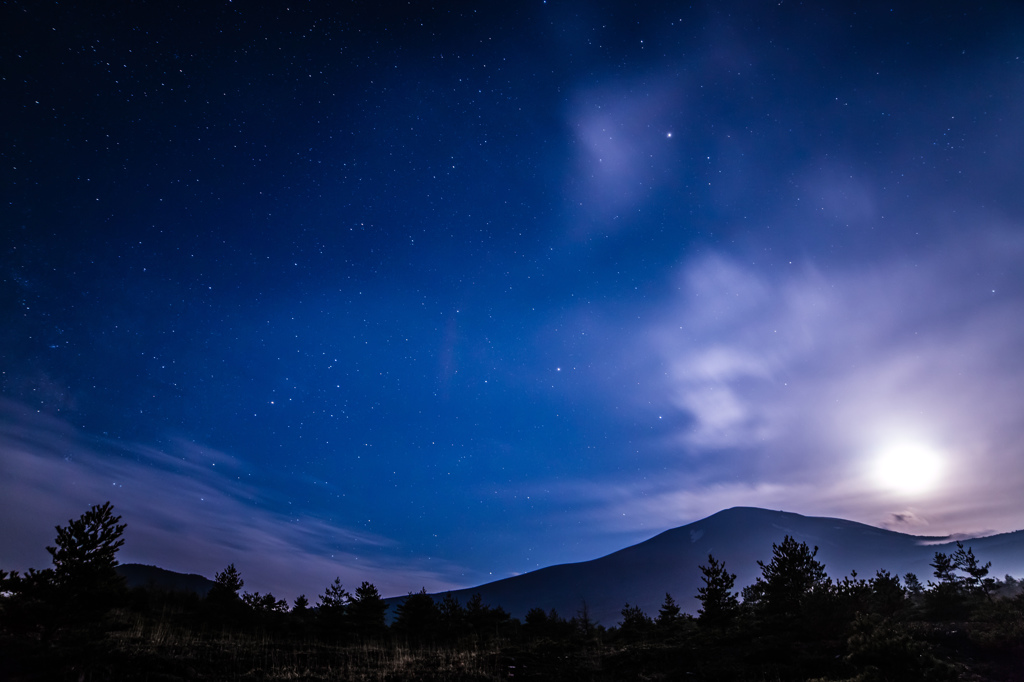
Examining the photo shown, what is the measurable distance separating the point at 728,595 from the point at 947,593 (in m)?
12.7

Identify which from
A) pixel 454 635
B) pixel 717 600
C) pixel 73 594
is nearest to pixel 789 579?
pixel 717 600

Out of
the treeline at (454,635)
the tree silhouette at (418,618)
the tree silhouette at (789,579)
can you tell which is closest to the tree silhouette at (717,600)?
the treeline at (454,635)

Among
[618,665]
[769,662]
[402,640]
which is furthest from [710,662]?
[402,640]

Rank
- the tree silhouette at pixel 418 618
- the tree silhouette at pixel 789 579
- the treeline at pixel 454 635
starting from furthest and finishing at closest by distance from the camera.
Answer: the tree silhouette at pixel 418 618 → the tree silhouette at pixel 789 579 → the treeline at pixel 454 635

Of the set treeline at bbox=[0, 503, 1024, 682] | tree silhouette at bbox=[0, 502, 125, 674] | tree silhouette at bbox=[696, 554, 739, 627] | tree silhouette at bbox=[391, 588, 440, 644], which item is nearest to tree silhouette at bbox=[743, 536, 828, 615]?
treeline at bbox=[0, 503, 1024, 682]

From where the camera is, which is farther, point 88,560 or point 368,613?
point 368,613

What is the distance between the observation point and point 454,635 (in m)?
30.2

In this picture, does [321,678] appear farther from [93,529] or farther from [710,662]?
[710,662]

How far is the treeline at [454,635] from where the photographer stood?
13539mm

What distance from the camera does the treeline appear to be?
44.4 feet

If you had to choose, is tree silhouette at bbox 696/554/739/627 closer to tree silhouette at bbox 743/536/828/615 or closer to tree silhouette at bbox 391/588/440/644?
tree silhouette at bbox 743/536/828/615

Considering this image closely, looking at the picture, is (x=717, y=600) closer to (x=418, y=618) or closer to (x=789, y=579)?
(x=789, y=579)

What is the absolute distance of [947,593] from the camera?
25.9 metres

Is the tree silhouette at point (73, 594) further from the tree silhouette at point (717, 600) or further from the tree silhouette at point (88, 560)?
the tree silhouette at point (717, 600)
